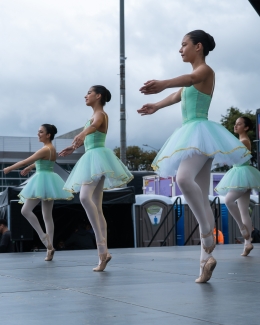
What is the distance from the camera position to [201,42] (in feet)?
17.4

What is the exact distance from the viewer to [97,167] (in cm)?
661

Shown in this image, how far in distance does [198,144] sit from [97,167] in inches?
77.2

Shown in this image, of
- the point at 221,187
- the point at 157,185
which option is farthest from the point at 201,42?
the point at 157,185

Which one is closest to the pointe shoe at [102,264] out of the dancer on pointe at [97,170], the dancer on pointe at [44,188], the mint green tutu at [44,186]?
the dancer on pointe at [97,170]

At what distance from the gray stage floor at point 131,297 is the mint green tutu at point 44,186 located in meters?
2.60

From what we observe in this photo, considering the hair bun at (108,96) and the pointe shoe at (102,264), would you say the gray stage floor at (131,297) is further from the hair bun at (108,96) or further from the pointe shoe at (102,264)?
the hair bun at (108,96)

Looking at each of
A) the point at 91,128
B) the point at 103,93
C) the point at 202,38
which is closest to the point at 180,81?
the point at 202,38

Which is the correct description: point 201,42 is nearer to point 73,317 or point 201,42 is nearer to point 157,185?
point 73,317

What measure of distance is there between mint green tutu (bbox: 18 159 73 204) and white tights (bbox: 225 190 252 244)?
8.14 feet

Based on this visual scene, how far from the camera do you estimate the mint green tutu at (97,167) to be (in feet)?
21.7

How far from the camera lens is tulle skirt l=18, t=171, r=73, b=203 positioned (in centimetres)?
887

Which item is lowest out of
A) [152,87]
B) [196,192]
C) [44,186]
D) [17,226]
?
[17,226]

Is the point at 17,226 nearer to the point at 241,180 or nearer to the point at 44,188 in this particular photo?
the point at 44,188

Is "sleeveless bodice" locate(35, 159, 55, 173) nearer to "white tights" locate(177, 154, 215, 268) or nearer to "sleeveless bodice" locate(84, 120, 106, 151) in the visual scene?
"sleeveless bodice" locate(84, 120, 106, 151)
